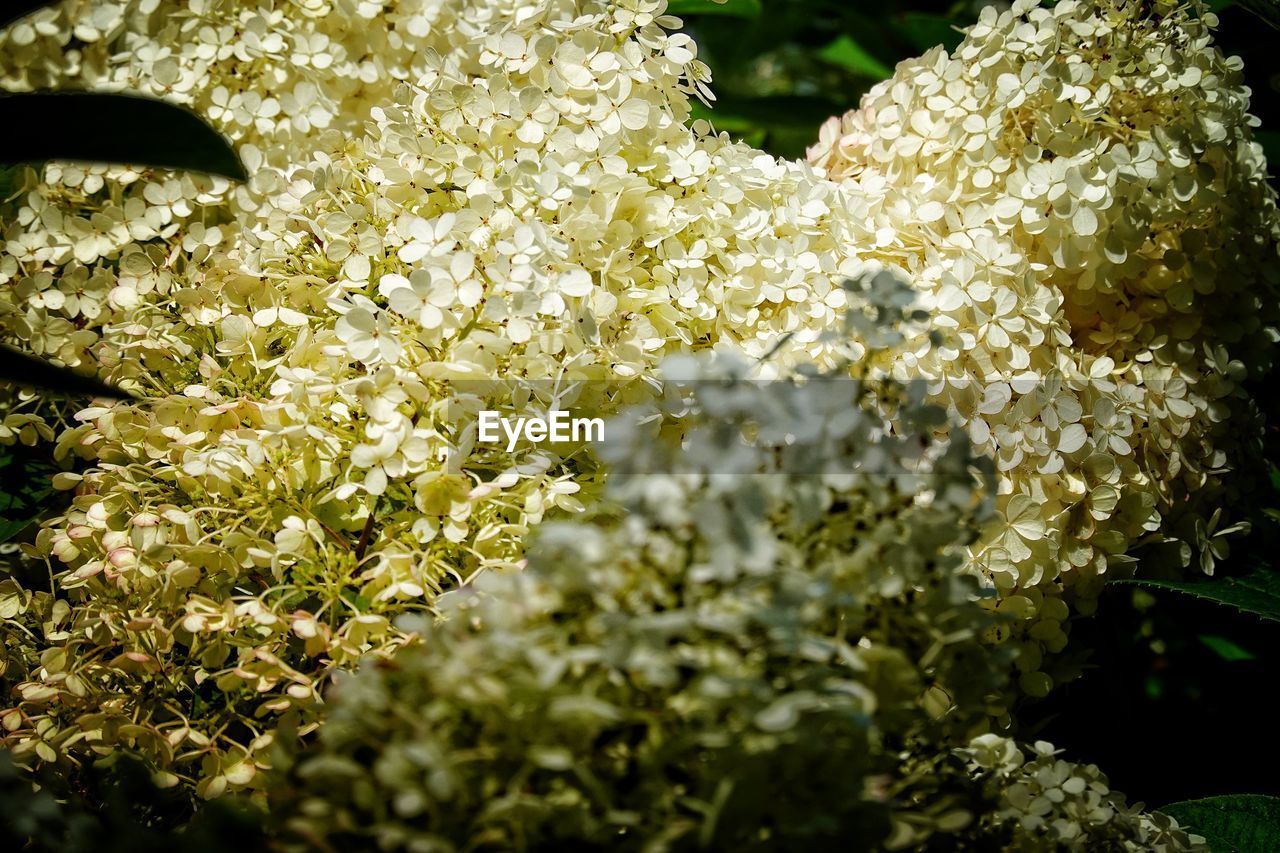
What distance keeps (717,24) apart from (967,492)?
1.64 meters

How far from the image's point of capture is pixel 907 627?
48 centimetres

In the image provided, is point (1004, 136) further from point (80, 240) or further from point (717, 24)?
point (717, 24)

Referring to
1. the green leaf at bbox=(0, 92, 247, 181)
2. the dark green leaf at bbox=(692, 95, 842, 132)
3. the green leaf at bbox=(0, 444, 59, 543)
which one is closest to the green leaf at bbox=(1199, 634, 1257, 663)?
the dark green leaf at bbox=(692, 95, 842, 132)

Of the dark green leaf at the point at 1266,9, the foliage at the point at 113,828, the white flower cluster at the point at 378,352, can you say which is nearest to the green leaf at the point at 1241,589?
the white flower cluster at the point at 378,352

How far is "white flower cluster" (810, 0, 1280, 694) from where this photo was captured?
778mm

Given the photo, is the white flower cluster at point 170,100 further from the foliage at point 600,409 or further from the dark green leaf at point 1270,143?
the dark green leaf at point 1270,143

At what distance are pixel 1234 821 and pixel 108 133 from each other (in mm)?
1086

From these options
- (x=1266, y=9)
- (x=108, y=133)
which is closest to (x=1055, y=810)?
(x=108, y=133)

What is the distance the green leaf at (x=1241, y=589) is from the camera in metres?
0.81

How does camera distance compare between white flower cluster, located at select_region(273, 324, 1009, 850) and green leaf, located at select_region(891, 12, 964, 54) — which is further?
green leaf, located at select_region(891, 12, 964, 54)

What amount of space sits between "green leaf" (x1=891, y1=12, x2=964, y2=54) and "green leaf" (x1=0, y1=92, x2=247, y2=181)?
3.82 feet

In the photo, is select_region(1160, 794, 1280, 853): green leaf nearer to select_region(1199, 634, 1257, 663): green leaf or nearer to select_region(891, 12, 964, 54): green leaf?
select_region(1199, 634, 1257, 663): green leaf

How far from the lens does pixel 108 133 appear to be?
0.63 m

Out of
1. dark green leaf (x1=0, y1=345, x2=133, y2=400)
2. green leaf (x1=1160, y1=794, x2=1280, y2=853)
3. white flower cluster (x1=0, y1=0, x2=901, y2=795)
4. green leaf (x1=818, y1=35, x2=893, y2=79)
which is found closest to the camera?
dark green leaf (x1=0, y1=345, x2=133, y2=400)
